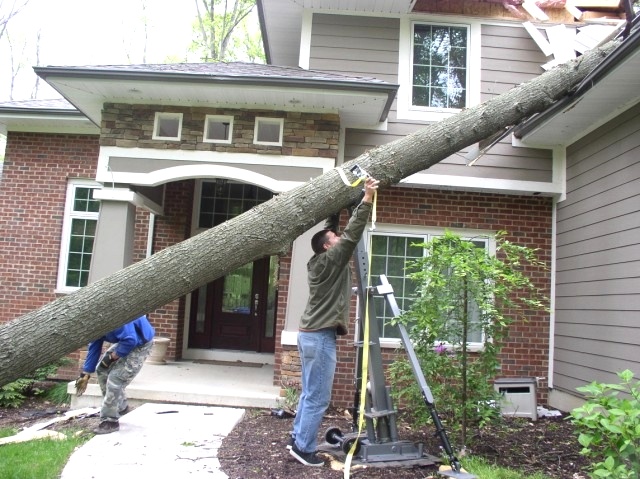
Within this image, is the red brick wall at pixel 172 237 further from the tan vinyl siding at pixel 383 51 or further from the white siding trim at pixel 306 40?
the tan vinyl siding at pixel 383 51

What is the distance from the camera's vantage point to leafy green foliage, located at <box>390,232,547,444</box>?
15.0 ft

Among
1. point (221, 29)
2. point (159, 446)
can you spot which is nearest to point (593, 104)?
point (159, 446)

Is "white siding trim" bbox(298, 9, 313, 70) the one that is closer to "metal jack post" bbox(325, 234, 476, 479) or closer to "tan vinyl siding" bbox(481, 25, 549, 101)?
"tan vinyl siding" bbox(481, 25, 549, 101)

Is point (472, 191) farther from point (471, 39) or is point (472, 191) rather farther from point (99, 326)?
point (99, 326)

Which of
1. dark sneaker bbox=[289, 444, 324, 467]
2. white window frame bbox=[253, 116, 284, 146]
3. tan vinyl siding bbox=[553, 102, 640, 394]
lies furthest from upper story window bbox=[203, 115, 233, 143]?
tan vinyl siding bbox=[553, 102, 640, 394]

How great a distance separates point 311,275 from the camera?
4.21m

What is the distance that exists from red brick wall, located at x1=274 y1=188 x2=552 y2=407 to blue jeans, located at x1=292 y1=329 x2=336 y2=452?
10.4ft

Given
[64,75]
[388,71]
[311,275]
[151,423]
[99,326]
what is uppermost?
[388,71]

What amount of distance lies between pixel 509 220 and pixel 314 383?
4537 mm

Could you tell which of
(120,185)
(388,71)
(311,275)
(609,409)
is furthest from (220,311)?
(609,409)

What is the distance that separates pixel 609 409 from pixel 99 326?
2899mm

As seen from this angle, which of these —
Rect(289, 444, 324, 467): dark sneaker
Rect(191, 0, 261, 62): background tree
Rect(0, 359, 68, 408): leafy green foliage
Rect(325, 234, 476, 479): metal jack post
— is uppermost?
Rect(191, 0, 261, 62): background tree

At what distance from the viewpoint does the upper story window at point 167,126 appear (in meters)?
6.80

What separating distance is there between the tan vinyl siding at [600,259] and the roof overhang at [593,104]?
0.46 feet
